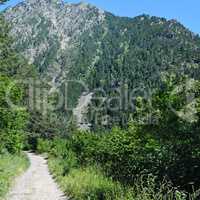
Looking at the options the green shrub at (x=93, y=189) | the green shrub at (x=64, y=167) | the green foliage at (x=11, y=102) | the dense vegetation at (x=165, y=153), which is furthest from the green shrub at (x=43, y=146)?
Result: the dense vegetation at (x=165, y=153)

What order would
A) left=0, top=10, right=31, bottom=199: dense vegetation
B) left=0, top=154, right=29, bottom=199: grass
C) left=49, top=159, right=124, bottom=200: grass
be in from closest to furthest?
left=49, top=159, right=124, bottom=200: grass
left=0, top=154, right=29, bottom=199: grass
left=0, top=10, right=31, bottom=199: dense vegetation

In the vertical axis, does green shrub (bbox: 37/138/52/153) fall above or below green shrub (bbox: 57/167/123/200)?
below

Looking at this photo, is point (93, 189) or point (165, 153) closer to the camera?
point (165, 153)

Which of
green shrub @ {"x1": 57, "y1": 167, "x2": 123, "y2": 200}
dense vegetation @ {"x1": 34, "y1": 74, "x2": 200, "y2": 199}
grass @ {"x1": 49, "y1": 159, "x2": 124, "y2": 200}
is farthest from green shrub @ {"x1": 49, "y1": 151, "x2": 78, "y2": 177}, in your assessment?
dense vegetation @ {"x1": 34, "y1": 74, "x2": 200, "y2": 199}


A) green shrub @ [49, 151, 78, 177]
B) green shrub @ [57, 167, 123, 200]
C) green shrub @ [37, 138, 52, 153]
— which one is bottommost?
green shrub @ [37, 138, 52, 153]

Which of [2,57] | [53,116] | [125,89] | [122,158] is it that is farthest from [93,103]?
[122,158]

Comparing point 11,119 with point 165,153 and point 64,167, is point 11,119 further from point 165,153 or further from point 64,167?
point 165,153

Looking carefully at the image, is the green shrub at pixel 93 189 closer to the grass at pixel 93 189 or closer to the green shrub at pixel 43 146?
the grass at pixel 93 189

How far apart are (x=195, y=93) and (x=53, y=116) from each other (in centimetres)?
8314

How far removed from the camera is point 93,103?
177 metres

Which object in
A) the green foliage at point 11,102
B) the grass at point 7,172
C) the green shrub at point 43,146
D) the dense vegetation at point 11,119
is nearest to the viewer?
the grass at point 7,172

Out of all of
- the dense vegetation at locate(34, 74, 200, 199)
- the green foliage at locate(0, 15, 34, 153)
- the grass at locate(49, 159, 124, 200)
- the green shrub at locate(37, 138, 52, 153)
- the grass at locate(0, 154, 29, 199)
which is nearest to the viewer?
the dense vegetation at locate(34, 74, 200, 199)

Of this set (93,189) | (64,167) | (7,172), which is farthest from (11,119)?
(93,189)

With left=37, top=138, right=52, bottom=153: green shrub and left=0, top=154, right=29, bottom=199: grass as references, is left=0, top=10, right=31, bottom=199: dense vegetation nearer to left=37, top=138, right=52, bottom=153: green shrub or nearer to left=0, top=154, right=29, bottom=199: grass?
left=0, top=154, right=29, bottom=199: grass
